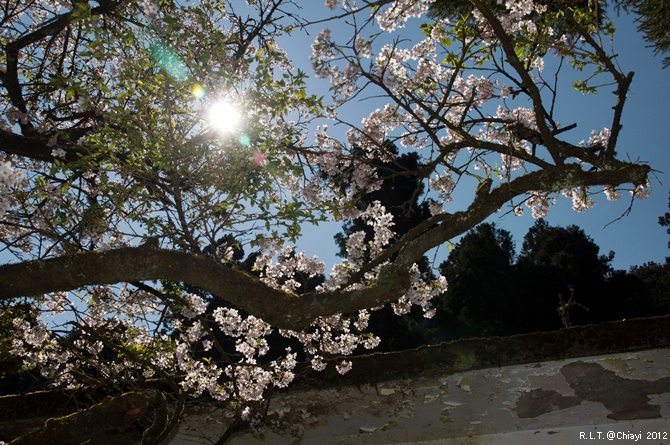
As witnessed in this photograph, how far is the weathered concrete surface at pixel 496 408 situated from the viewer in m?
4.99

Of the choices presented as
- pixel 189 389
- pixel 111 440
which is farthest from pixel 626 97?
pixel 111 440

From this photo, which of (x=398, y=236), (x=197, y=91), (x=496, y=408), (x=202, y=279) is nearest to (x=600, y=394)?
(x=496, y=408)

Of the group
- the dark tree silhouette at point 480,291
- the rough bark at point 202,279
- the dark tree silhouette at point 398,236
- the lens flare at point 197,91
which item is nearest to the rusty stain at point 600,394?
the rough bark at point 202,279

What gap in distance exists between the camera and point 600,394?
5211mm

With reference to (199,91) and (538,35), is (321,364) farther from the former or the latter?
(538,35)

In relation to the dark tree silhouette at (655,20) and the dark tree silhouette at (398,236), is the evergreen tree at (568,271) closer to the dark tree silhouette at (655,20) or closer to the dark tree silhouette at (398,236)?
the dark tree silhouette at (398,236)

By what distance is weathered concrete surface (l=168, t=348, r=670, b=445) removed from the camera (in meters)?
4.99

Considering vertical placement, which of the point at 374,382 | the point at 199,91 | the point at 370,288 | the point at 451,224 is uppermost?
the point at 199,91

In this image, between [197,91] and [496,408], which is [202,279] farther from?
[496,408]

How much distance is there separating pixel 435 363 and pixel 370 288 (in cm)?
259

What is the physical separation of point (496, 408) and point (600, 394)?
1.09m

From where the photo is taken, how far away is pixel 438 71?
601 cm

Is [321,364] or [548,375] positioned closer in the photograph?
[548,375]

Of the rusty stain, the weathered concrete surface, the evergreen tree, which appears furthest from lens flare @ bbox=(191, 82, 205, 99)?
the evergreen tree
